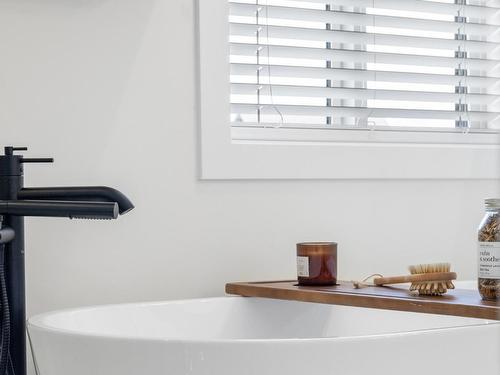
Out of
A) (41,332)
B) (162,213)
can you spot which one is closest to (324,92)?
(162,213)

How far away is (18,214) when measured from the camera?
1.12 m

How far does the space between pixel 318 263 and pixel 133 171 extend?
0.38 metres

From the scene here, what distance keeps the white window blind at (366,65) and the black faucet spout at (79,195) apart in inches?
21.7

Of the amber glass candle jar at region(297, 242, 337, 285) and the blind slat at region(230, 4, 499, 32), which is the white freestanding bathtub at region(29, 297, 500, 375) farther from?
the blind slat at region(230, 4, 499, 32)

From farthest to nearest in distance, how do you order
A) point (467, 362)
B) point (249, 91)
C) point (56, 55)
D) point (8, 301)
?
1. point (249, 91)
2. point (56, 55)
3. point (8, 301)
4. point (467, 362)

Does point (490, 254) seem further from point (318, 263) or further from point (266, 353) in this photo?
→ point (266, 353)

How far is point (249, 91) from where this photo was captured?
169cm

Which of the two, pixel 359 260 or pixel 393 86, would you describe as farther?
pixel 393 86

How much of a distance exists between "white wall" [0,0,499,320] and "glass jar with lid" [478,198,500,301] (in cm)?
48

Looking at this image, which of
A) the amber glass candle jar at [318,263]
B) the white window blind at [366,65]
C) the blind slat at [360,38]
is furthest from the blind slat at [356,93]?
the amber glass candle jar at [318,263]

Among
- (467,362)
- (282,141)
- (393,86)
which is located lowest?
(467,362)

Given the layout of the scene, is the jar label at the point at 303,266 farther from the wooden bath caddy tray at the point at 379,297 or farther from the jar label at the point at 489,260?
the jar label at the point at 489,260

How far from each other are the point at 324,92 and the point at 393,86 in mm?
210

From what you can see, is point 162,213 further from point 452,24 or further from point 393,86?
point 452,24
